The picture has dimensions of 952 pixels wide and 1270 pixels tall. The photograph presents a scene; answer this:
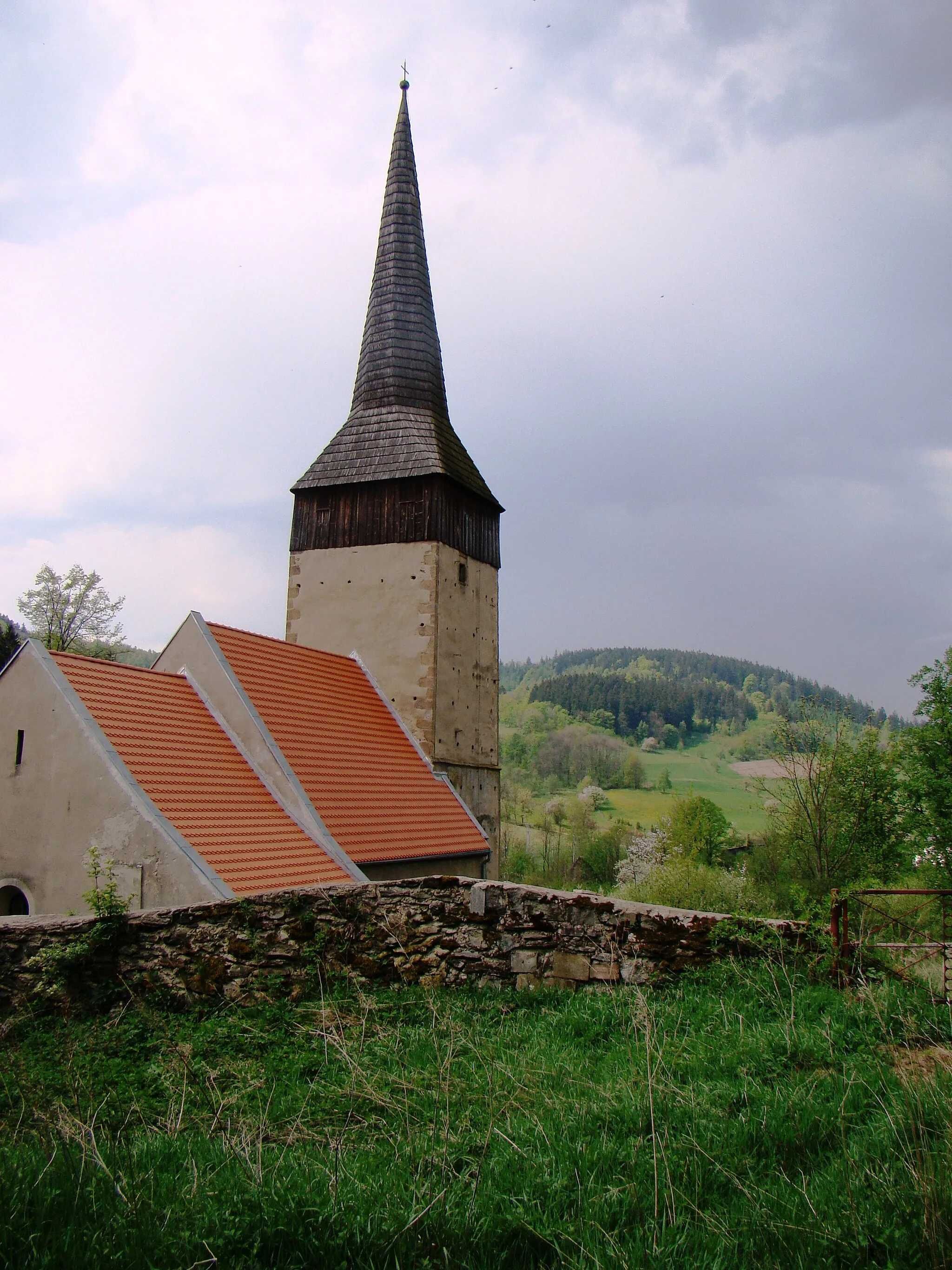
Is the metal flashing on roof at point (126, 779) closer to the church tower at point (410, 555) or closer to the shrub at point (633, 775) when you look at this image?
the church tower at point (410, 555)

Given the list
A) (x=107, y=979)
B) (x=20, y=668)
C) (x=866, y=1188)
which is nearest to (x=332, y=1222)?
(x=866, y=1188)

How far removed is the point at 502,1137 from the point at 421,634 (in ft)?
45.4

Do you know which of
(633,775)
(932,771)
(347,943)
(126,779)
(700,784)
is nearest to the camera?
(347,943)

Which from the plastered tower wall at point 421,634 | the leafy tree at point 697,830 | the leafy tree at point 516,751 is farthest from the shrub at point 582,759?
the plastered tower wall at point 421,634

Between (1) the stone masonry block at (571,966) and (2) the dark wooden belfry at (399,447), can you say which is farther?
(2) the dark wooden belfry at (399,447)

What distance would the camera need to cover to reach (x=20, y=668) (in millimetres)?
10750

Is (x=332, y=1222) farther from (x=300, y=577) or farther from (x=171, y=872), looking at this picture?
(x=300, y=577)

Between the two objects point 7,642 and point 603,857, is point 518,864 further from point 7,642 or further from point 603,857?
point 7,642

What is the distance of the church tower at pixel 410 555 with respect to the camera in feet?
56.6

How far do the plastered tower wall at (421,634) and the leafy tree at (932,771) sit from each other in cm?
1537

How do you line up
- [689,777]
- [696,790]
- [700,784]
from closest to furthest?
1. [696,790]
2. [700,784]
3. [689,777]

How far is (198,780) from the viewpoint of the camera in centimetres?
1119

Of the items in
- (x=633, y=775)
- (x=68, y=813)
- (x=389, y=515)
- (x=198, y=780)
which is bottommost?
(x=68, y=813)

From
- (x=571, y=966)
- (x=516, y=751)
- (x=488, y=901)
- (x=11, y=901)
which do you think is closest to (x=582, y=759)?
(x=516, y=751)
